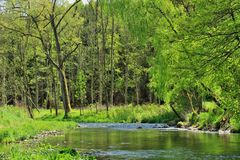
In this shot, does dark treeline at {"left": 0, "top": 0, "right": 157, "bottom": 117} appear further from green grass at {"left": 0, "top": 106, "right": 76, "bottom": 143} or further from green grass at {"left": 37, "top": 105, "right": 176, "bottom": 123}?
green grass at {"left": 0, "top": 106, "right": 76, "bottom": 143}

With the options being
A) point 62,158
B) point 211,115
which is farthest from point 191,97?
point 62,158

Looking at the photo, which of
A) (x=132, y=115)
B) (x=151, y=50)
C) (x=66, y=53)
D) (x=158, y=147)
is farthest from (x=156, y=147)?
(x=66, y=53)

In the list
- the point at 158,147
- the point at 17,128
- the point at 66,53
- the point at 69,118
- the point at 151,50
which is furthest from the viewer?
the point at 66,53

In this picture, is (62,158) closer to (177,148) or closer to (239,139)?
(177,148)

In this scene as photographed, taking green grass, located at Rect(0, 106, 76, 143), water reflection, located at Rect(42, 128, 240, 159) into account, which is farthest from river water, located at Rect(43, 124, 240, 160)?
green grass, located at Rect(0, 106, 76, 143)

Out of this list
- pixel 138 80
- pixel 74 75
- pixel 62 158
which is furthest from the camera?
pixel 74 75

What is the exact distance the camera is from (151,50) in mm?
69125

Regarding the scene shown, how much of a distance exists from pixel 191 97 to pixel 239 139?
18258 millimetres

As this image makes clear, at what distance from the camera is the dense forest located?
16.9 metres

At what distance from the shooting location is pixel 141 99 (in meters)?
79.4

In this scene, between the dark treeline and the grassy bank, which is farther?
the dark treeline

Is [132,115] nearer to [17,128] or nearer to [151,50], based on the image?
[17,128]

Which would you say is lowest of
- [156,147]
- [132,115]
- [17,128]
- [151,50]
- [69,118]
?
[156,147]

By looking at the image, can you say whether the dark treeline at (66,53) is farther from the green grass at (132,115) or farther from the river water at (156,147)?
the river water at (156,147)
